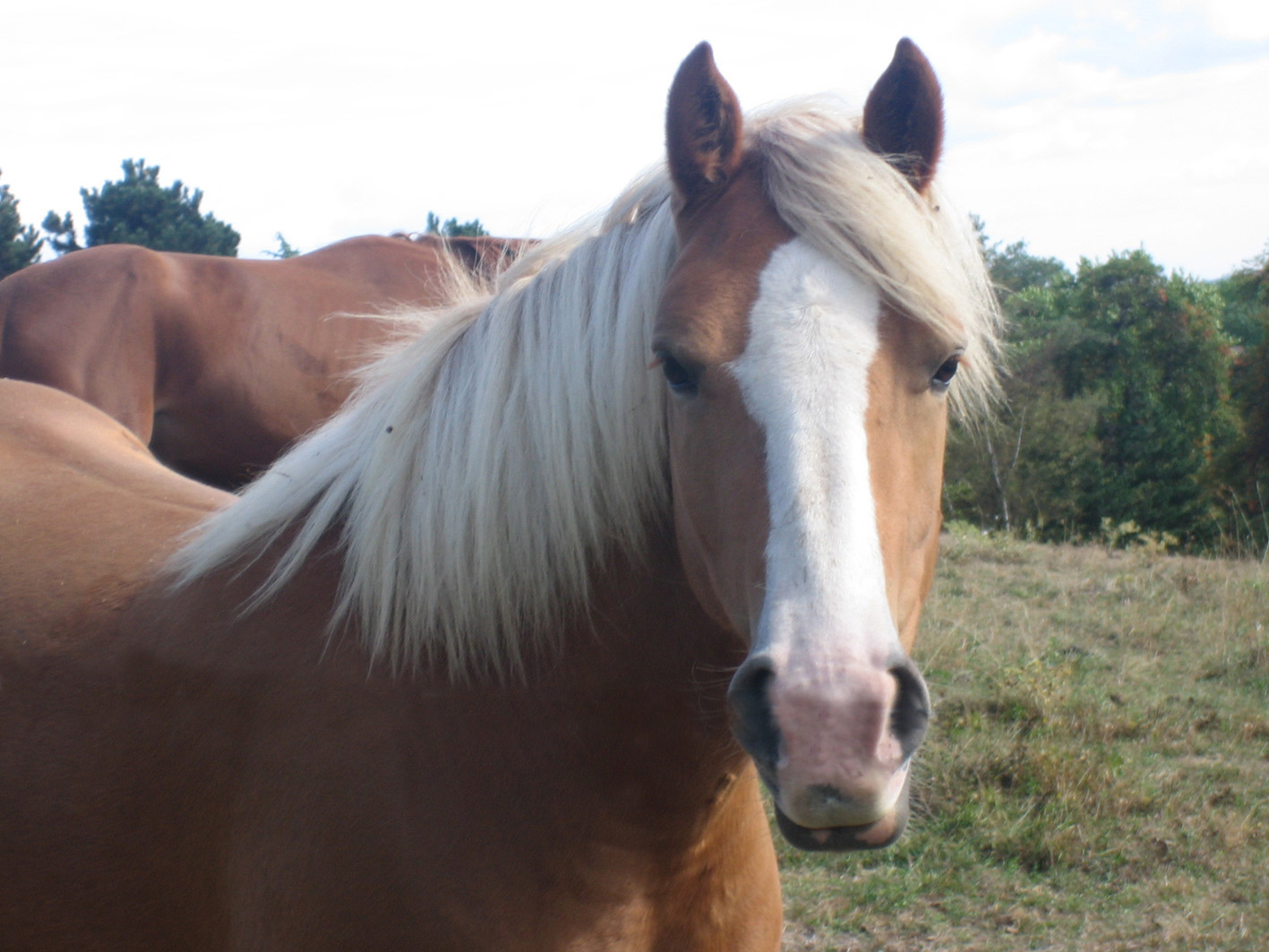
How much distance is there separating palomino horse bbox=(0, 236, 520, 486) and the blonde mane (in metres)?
3.04

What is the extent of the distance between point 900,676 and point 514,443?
2.54 ft

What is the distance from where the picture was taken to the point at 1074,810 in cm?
345

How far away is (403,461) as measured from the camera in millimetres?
1780

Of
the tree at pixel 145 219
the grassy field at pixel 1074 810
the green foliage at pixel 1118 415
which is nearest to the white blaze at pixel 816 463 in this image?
the grassy field at pixel 1074 810

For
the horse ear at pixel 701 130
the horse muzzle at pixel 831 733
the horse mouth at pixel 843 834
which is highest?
the horse ear at pixel 701 130

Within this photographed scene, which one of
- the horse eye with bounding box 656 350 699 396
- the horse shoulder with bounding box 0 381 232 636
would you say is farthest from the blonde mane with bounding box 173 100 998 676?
the horse shoulder with bounding box 0 381 232 636

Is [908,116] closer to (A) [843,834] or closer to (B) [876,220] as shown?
(B) [876,220]

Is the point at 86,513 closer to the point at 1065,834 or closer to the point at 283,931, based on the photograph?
the point at 283,931

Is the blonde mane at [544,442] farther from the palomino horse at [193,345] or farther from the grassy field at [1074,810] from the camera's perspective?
the palomino horse at [193,345]

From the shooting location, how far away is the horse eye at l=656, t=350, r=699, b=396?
147 centimetres

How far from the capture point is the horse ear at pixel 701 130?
1.60m

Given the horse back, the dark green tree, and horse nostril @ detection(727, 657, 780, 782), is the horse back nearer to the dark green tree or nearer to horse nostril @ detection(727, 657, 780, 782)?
horse nostril @ detection(727, 657, 780, 782)

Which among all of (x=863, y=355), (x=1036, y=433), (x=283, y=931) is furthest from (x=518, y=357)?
(x=1036, y=433)

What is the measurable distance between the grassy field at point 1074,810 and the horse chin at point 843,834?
1.96 meters
